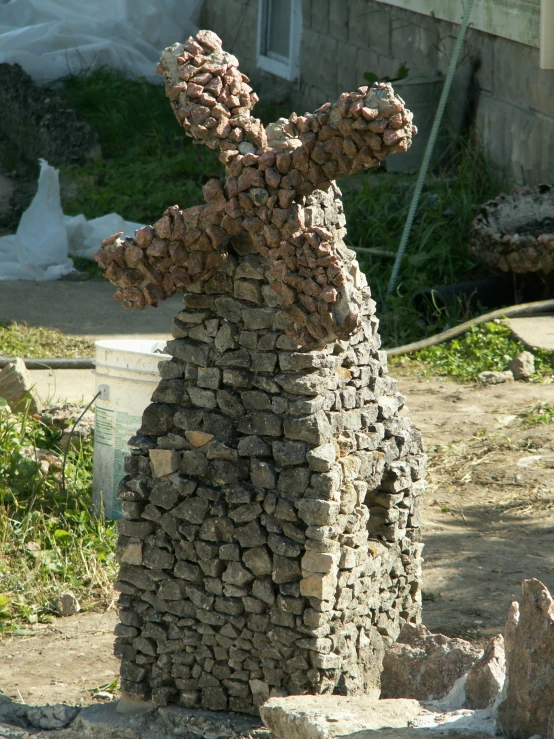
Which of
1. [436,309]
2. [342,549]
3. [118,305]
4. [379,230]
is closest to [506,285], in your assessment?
[436,309]

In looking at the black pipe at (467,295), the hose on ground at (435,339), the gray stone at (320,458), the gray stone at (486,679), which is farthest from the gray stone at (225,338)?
the black pipe at (467,295)

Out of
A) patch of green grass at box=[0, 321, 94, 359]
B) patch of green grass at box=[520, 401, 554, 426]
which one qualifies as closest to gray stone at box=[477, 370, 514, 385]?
patch of green grass at box=[520, 401, 554, 426]

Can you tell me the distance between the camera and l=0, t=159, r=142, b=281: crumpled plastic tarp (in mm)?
9008

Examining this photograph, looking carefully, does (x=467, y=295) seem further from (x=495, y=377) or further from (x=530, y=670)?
(x=530, y=670)

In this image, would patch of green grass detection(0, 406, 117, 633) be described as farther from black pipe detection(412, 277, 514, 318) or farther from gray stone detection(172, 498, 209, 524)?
black pipe detection(412, 277, 514, 318)

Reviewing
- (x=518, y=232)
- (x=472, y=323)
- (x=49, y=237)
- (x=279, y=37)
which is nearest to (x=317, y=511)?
(x=472, y=323)

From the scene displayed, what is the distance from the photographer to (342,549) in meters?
2.71

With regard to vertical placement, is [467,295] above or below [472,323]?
above

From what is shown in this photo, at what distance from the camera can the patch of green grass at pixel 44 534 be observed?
4.04 metres

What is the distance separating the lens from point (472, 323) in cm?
714

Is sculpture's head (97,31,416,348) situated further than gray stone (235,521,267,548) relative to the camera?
No

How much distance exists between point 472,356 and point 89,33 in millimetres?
9272

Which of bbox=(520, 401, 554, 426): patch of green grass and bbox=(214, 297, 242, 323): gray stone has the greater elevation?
bbox=(214, 297, 242, 323): gray stone

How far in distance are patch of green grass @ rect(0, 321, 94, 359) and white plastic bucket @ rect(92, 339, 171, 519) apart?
256 centimetres
